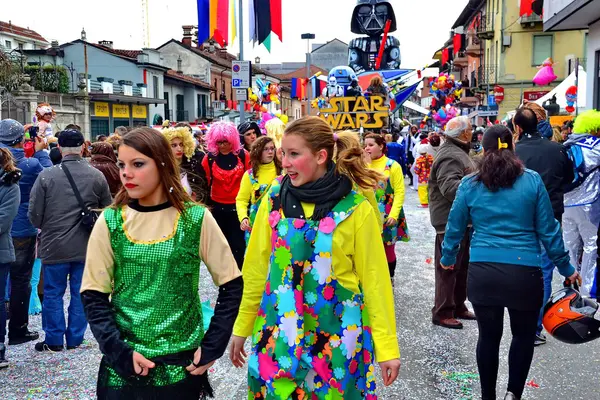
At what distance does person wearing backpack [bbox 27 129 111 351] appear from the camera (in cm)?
526

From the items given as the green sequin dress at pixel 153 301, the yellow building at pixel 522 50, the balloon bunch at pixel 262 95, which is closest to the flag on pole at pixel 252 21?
the balloon bunch at pixel 262 95

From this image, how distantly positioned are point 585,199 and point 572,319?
7.10 feet

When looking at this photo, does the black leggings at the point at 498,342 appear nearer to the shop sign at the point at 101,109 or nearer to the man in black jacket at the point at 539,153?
the man in black jacket at the point at 539,153

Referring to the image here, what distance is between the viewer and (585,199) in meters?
5.80

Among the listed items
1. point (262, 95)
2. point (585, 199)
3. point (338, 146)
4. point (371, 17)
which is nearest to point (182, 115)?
point (371, 17)

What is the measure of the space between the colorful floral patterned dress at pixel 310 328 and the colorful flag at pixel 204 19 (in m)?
11.6

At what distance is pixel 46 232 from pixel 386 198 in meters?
3.59

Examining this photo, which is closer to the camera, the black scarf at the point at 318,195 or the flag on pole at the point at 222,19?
the black scarf at the point at 318,195

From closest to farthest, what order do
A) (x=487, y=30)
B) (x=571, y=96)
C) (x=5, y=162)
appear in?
(x=5, y=162) → (x=571, y=96) → (x=487, y=30)

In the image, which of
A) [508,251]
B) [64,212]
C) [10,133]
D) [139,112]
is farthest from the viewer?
[139,112]

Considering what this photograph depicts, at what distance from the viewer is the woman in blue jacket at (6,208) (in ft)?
16.2

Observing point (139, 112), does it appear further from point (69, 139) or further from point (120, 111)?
point (69, 139)

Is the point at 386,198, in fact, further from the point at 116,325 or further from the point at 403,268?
the point at 116,325

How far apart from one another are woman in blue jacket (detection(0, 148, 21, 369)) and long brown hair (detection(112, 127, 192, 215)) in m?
2.65
